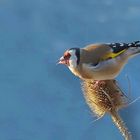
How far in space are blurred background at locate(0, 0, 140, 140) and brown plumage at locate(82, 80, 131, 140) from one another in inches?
60.5

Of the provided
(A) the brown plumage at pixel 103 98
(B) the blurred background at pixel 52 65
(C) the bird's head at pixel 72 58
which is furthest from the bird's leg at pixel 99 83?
(B) the blurred background at pixel 52 65

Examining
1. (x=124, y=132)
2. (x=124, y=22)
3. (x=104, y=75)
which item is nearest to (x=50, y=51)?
(x=124, y=22)

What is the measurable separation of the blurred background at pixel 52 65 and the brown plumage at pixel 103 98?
154cm

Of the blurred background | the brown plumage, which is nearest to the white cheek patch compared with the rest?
the brown plumage

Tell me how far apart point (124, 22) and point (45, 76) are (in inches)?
26.4

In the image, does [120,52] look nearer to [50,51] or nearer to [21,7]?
[50,51]

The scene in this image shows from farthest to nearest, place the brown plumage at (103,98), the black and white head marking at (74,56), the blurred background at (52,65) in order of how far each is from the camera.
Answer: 1. the blurred background at (52,65)
2. the black and white head marking at (74,56)
3. the brown plumage at (103,98)

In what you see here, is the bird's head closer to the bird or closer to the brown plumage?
the bird

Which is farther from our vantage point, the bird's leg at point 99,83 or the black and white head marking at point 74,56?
the black and white head marking at point 74,56

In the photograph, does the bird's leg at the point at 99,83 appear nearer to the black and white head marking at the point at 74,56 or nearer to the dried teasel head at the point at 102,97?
the dried teasel head at the point at 102,97

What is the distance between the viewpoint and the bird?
2156 millimetres

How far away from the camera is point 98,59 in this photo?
7.20ft

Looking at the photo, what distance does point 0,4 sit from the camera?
188 inches

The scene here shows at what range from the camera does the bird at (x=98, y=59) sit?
2.16m
